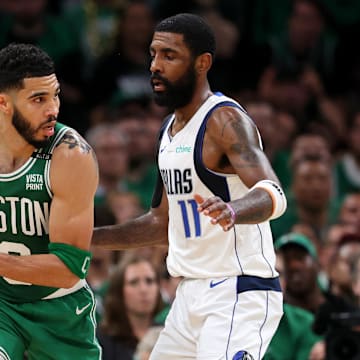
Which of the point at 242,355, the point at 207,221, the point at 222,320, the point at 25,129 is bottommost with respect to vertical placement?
the point at 242,355

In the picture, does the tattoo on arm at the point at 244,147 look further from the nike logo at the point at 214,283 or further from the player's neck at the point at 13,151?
the player's neck at the point at 13,151

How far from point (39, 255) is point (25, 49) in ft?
3.24

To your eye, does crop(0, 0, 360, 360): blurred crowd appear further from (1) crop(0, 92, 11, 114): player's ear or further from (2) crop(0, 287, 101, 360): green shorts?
(1) crop(0, 92, 11, 114): player's ear

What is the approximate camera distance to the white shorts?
5984 millimetres

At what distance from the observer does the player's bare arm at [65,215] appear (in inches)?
227

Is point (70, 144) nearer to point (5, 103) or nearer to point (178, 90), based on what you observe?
point (5, 103)

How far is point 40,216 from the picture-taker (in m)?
5.95

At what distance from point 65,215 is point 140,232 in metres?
0.97

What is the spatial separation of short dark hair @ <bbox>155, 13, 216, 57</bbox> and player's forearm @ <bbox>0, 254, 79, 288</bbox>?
4.30ft

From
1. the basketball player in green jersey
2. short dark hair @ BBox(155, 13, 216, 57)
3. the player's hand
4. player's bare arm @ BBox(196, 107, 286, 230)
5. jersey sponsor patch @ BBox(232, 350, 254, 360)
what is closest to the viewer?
the player's hand

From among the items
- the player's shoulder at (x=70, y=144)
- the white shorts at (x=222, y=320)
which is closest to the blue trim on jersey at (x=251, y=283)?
the white shorts at (x=222, y=320)

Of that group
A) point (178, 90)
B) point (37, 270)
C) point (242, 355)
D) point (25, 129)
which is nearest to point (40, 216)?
point (37, 270)

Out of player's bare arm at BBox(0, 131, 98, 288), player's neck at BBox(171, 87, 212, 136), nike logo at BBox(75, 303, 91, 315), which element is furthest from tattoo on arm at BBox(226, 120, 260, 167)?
nike logo at BBox(75, 303, 91, 315)

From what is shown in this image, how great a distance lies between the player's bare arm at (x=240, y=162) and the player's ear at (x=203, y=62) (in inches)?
11.1
